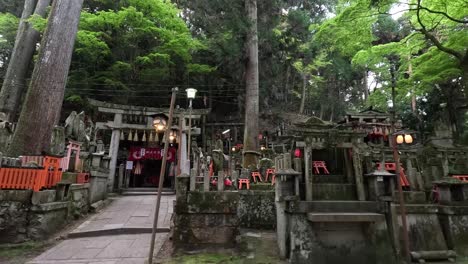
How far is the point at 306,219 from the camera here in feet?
20.7

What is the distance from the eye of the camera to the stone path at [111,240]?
6.29 m

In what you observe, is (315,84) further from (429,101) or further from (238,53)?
(238,53)

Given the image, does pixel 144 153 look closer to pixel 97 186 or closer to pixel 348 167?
pixel 97 186

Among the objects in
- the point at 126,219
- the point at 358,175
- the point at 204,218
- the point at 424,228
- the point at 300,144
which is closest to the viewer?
the point at 358,175

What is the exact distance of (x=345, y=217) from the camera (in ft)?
19.4

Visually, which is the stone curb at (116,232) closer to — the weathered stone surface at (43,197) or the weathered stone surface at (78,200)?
the weathered stone surface at (43,197)

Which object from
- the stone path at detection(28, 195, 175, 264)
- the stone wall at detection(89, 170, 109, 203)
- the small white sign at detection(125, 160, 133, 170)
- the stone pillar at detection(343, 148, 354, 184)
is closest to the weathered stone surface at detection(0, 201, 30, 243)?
the stone path at detection(28, 195, 175, 264)

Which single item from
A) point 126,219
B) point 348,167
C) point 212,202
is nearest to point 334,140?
point 348,167

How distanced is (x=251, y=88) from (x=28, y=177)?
36.4 feet

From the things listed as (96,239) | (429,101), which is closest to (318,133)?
(96,239)

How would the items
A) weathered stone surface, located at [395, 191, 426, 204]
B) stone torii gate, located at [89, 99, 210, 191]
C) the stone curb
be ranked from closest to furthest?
weathered stone surface, located at [395, 191, 426, 204] → the stone curb → stone torii gate, located at [89, 99, 210, 191]

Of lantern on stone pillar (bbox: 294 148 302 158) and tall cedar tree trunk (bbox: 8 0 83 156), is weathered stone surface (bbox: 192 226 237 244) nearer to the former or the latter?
lantern on stone pillar (bbox: 294 148 302 158)

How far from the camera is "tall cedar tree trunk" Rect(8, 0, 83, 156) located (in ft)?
30.8

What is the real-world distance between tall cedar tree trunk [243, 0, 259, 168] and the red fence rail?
28.6 ft
